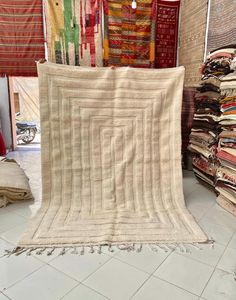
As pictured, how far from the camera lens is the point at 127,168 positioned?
6.49 ft

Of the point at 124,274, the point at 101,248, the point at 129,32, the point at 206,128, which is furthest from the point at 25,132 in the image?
the point at 124,274

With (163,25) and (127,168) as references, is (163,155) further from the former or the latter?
(163,25)

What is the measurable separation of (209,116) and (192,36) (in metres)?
1.37

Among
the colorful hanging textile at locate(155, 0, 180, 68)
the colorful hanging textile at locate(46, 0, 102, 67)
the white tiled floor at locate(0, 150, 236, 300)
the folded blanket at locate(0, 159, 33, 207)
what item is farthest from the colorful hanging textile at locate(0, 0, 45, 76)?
the white tiled floor at locate(0, 150, 236, 300)

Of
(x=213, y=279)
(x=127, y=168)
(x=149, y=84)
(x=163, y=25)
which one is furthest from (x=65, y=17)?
(x=213, y=279)

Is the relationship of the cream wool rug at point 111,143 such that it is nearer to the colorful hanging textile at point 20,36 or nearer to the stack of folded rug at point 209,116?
the stack of folded rug at point 209,116

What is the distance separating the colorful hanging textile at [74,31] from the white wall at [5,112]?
49.6 inches

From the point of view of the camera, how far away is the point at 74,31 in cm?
314

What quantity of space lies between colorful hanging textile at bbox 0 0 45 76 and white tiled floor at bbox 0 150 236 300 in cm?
237

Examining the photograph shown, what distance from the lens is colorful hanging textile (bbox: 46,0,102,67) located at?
121 inches

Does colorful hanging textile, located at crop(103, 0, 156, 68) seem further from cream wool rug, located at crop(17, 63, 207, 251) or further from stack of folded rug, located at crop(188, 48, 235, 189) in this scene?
cream wool rug, located at crop(17, 63, 207, 251)

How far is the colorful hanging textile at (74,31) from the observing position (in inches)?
121

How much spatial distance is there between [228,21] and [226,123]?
43.3 inches

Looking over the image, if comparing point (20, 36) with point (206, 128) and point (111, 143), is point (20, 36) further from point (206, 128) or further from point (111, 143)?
point (206, 128)
